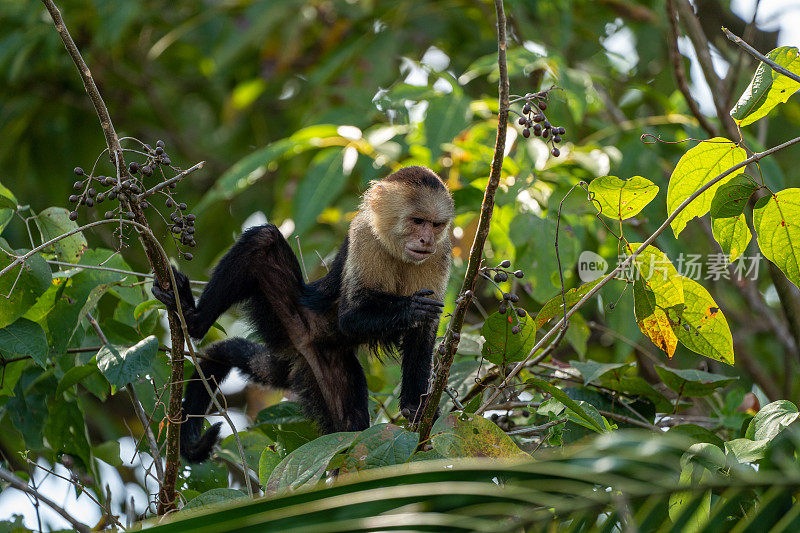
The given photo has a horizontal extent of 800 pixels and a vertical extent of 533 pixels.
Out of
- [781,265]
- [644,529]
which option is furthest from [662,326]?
[644,529]

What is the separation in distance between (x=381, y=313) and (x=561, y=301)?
→ 0.87 meters

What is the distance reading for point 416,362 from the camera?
3.30 metres

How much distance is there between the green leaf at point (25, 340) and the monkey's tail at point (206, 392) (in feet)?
1.74

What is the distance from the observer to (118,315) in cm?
315

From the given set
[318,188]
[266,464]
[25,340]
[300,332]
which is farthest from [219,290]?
[318,188]

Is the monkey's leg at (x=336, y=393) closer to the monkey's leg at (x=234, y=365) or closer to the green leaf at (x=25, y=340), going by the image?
the monkey's leg at (x=234, y=365)

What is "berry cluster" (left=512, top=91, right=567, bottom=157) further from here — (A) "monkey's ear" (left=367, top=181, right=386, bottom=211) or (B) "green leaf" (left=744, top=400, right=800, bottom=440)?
(A) "monkey's ear" (left=367, top=181, right=386, bottom=211)

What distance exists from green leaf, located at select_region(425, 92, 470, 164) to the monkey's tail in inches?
47.8

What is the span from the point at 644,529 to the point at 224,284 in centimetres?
231

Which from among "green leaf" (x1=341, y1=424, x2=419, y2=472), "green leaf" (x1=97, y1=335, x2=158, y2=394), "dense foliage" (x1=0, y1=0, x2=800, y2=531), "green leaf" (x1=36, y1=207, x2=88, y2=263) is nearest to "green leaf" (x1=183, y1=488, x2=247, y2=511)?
"dense foliage" (x1=0, y1=0, x2=800, y2=531)

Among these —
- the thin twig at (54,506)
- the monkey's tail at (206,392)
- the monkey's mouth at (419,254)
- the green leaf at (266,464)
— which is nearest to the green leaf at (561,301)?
the monkey's mouth at (419,254)

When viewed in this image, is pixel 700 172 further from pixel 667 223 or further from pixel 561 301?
pixel 561 301

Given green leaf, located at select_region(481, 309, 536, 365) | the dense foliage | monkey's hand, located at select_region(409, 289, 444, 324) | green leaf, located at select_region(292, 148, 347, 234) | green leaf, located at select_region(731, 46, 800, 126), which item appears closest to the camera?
the dense foliage

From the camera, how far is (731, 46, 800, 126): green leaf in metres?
2.26
